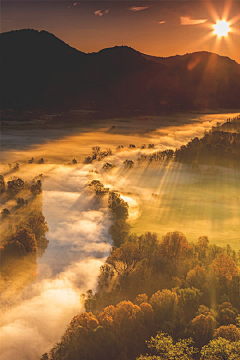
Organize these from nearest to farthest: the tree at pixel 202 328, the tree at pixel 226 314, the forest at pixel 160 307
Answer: the forest at pixel 160 307 < the tree at pixel 202 328 < the tree at pixel 226 314

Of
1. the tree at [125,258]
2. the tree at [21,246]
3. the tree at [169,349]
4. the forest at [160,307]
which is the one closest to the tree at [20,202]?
the tree at [21,246]

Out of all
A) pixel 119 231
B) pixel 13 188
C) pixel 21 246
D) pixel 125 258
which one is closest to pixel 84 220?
pixel 119 231

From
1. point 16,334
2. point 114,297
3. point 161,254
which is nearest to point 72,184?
point 161,254

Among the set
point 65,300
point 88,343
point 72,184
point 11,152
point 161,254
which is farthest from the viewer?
point 11,152

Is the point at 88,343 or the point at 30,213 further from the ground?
the point at 30,213

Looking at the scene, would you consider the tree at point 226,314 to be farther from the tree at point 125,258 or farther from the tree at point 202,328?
the tree at point 125,258

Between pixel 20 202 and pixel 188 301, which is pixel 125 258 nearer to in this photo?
pixel 188 301

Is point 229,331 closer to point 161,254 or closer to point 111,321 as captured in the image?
point 111,321
